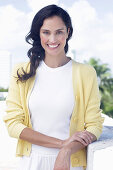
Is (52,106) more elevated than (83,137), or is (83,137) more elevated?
(52,106)

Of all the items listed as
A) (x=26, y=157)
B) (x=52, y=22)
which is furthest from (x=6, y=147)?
(x=52, y=22)

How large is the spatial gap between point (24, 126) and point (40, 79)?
306mm

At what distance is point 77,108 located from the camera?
189cm

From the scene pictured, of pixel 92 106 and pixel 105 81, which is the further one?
pixel 105 81

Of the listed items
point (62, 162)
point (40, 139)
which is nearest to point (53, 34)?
point (40, 139)

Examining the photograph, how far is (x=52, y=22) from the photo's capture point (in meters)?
1.86

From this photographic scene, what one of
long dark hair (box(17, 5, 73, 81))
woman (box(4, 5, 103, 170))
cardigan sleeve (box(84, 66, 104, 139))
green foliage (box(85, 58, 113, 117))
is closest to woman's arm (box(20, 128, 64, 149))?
woman (box(4, 5, 103, 170))

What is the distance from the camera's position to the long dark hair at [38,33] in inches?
74.0

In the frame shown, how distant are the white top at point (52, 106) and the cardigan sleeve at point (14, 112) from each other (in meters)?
0.07

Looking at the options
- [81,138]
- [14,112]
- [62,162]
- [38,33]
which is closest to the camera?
[62,162]

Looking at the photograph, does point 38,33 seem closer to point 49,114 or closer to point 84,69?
point 84,69

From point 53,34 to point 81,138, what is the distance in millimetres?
609

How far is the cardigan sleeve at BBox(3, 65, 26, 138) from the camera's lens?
186 centimetres

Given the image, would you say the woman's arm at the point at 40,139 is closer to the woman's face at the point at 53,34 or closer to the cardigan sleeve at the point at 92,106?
the cardigan sleeve at the point at 92,106
